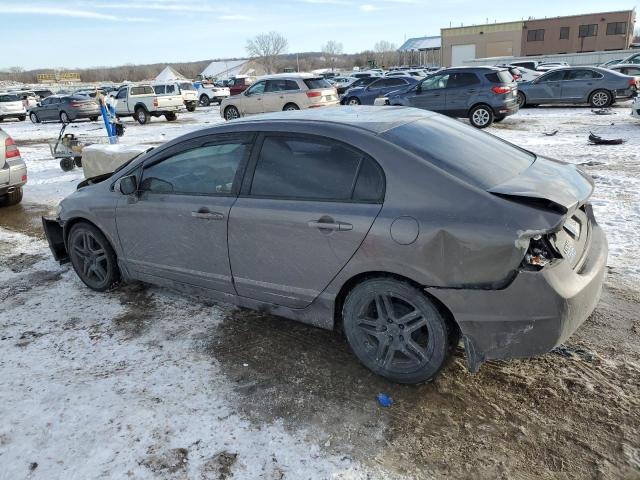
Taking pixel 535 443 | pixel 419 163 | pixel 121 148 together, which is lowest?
pixel 535 443

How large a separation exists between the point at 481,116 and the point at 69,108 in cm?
2030

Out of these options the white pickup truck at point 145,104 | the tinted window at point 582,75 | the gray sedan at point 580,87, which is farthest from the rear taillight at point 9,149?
the tinted window at point 582,75

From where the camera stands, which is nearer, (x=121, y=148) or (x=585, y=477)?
(x=585, y=477)

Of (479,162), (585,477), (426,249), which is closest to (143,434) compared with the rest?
(426,249)

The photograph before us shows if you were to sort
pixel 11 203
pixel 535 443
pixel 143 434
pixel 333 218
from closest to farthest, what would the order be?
pixel 535 443, pixel 143 434, pixel 333 218, pixel 11 203

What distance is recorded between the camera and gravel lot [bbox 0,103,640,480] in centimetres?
244

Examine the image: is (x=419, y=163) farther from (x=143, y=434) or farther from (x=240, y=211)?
(x=143, y=434)

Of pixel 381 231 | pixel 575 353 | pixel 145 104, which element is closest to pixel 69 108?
pixel 145 104

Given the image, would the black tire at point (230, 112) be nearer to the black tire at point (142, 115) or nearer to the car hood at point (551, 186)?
the black tire at point (142, 115)

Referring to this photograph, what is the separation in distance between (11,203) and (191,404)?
6958 mm

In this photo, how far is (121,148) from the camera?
823 cm

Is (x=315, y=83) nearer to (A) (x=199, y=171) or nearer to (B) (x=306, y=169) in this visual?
(A) (x=199, y=171)

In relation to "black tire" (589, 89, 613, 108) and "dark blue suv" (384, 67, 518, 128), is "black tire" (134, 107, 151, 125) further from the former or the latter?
"black tire" (589, 89, 613, 108)

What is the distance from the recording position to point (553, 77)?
17859 mm
